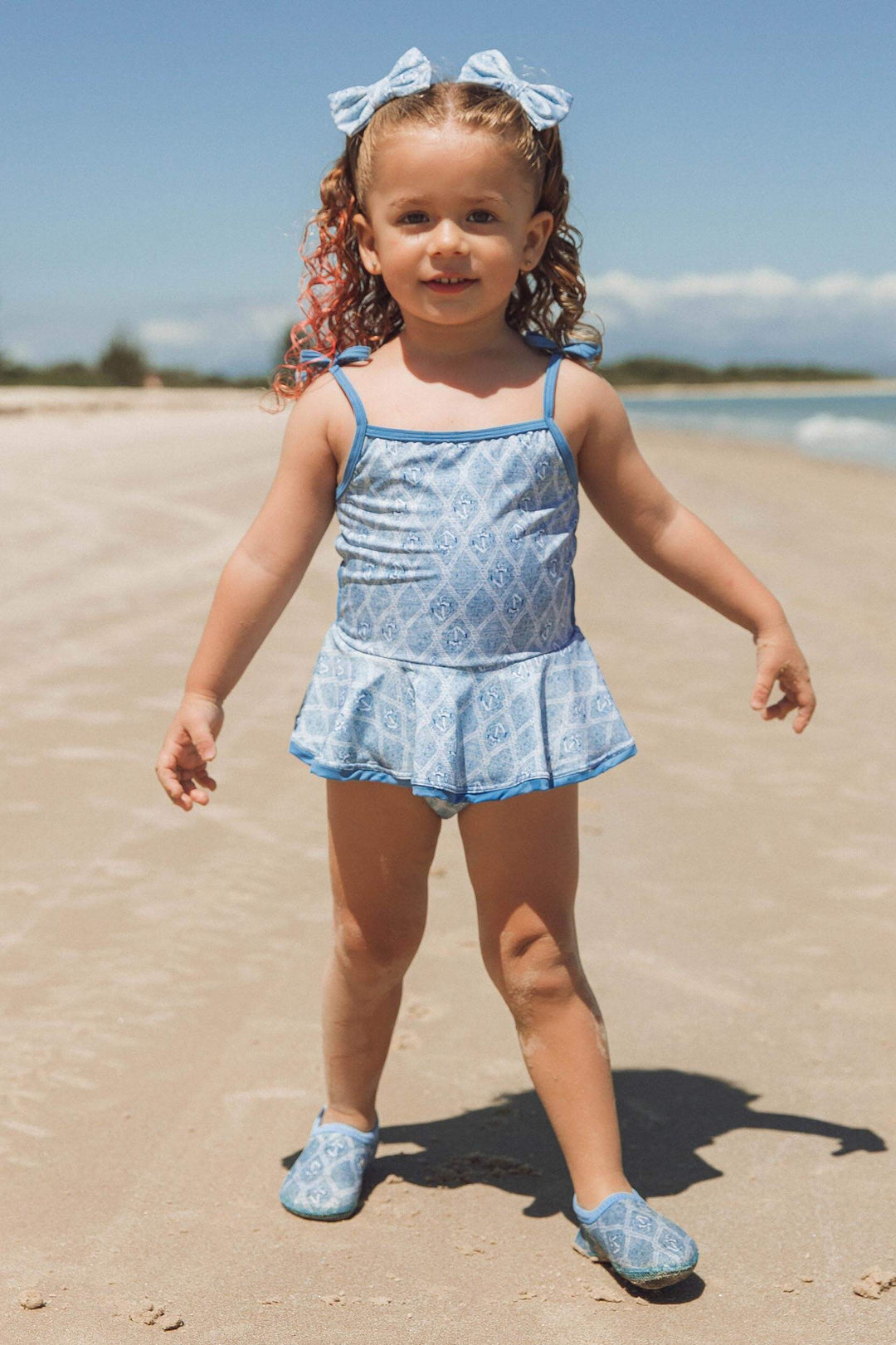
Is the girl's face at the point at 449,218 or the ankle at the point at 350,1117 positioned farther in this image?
the ankle at the point at 350,1117

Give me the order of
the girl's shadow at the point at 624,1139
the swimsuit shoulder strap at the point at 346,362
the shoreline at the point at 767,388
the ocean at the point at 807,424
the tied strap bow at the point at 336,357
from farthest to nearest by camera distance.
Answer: the shoreline at the point at 767,388
the ocean at the point at 807,424
the girl's shadow at the point at 624,1139
the tied strap bow at the point at 336,357
the swimsuit shoulder strap at the point at 346,362

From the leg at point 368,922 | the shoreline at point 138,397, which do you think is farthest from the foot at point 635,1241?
the shoreline at point 138,397

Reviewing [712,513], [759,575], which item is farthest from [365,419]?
[712,513]

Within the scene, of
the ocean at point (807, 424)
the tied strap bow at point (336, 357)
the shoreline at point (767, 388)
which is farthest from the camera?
the shoreline at point (767, 388)

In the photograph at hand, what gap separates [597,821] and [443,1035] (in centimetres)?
132

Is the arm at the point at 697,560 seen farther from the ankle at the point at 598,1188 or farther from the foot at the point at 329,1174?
the foot at the point at 329,1174

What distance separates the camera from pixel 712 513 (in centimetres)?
1160

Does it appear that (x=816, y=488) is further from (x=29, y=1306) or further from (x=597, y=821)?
(x=29, y=1306)

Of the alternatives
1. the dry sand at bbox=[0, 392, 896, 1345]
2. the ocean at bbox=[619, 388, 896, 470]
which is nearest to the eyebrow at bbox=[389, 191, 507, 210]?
the dry sand at bbox=[0, 392, 896, 1345]

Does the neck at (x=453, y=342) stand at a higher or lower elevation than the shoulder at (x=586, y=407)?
higher

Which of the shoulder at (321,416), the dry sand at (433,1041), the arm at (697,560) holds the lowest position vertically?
the dry sand at (433,1041)

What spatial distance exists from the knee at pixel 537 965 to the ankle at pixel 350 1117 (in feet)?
1.34

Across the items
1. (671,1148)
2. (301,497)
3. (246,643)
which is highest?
(301,497)

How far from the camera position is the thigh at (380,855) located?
7.17 ft
